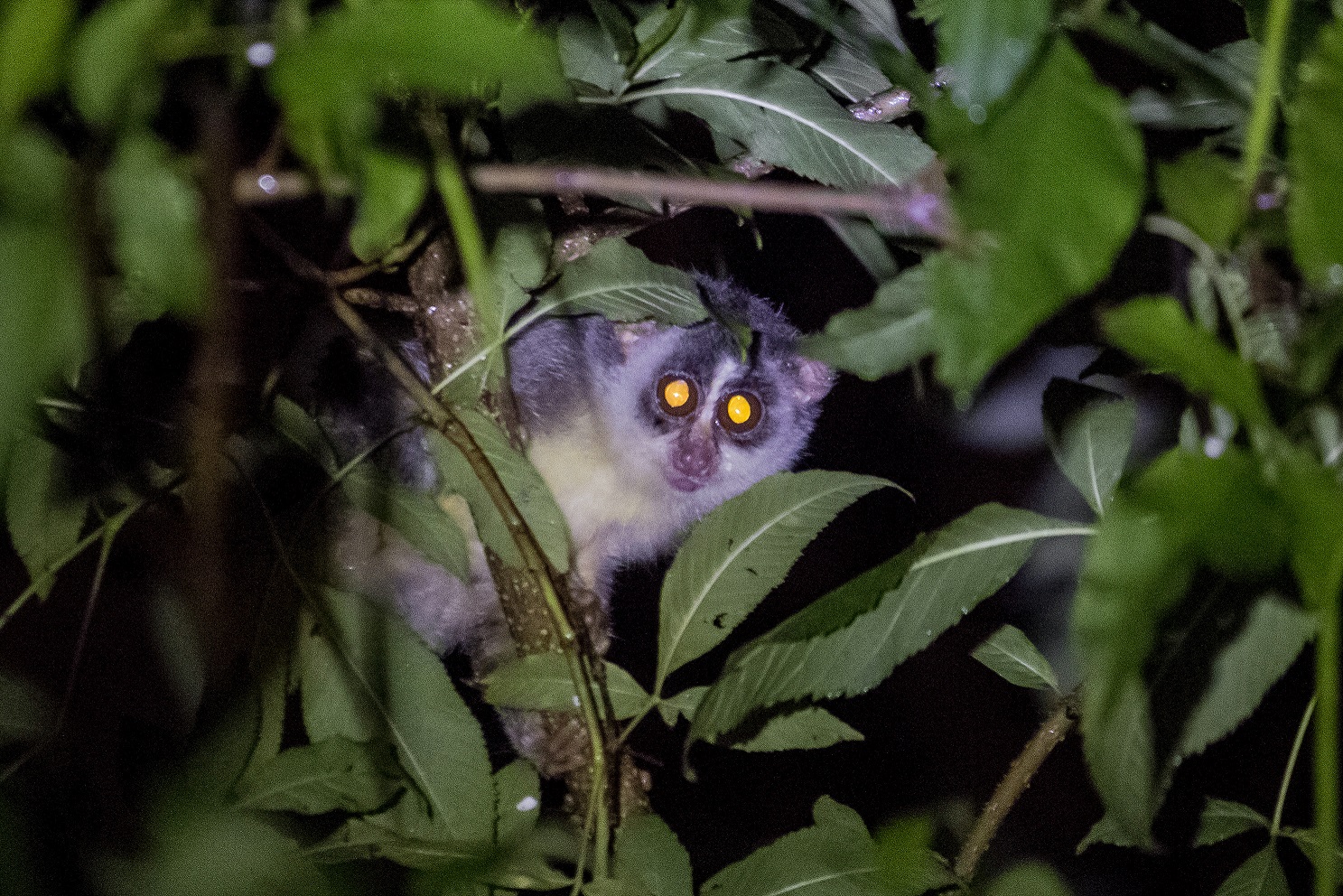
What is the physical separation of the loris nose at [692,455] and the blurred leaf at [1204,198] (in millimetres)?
1928

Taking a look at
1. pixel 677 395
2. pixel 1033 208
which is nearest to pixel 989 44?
pixel 1033 208

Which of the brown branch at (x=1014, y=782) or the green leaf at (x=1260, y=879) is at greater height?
the brown branch at (x=1014, y=782)

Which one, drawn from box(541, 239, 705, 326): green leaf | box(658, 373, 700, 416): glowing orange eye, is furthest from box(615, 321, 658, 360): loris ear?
box(541, 239, 705, 326): green leaf

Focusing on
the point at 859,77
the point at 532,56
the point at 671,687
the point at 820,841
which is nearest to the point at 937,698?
the point at 671,687

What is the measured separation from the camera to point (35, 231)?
34 cm

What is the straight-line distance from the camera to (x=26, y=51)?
0.33 metres

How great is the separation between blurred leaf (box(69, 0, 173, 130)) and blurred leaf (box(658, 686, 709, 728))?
0.80m

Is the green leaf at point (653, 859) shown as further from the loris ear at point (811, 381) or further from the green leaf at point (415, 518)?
the loris ear at point (811, 381)

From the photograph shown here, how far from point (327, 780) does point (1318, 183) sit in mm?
841

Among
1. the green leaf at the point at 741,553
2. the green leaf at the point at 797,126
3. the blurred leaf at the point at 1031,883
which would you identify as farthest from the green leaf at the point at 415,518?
the blurred leaf at the point at 1031,883

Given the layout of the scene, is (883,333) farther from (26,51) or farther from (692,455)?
Answer: (692,455)

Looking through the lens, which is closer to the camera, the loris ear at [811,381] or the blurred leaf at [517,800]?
the blurred leaf at [517,800]

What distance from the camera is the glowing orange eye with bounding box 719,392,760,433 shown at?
2301mm

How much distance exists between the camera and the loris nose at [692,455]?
2361mm
